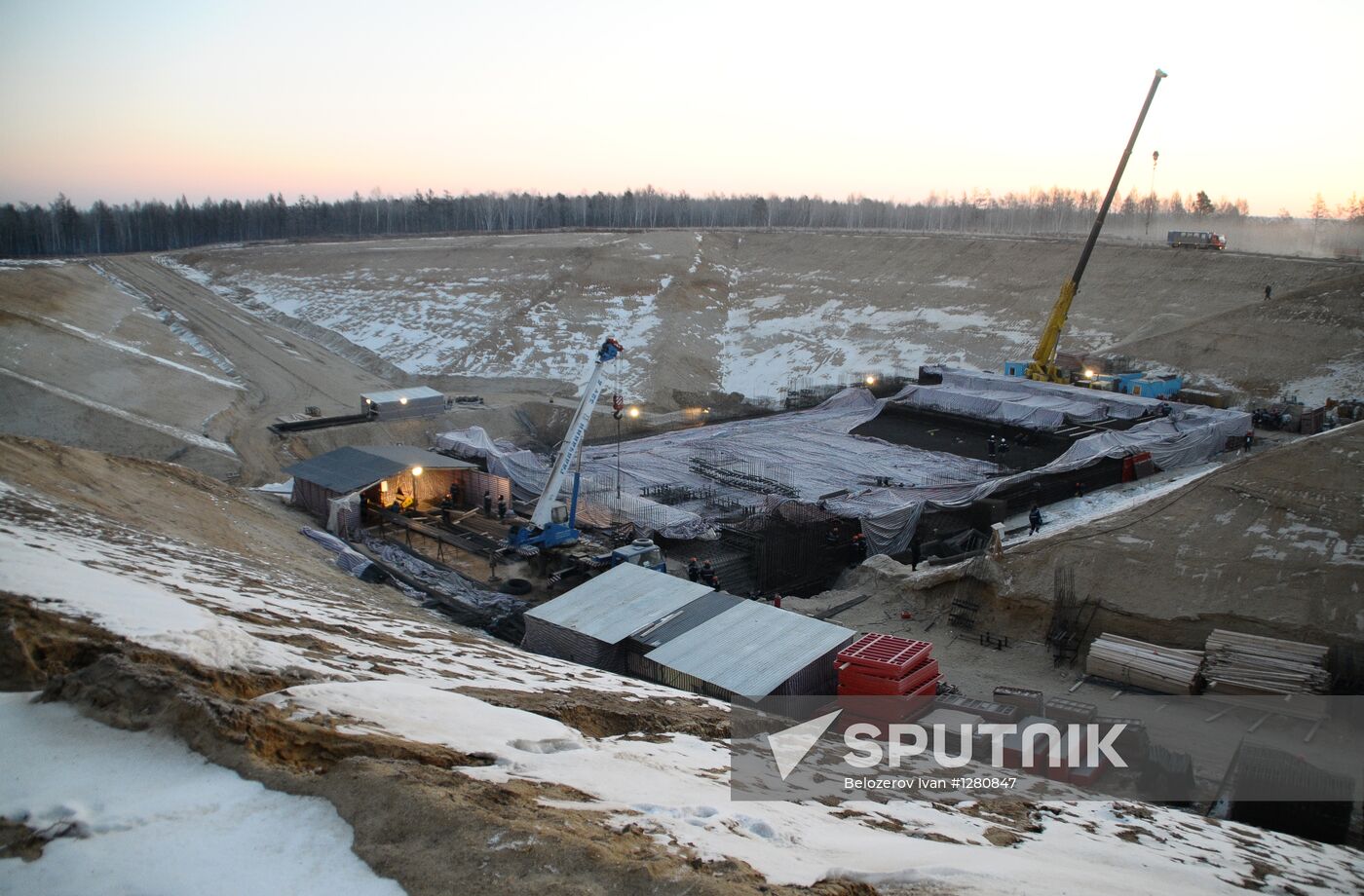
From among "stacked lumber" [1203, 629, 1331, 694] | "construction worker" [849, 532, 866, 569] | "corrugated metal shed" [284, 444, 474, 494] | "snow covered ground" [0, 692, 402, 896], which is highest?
"snow covered ground" [0, 692, 402, 896]

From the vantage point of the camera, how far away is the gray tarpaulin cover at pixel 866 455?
2073 centimetres

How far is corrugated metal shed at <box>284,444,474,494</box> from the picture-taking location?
2062 centimetres

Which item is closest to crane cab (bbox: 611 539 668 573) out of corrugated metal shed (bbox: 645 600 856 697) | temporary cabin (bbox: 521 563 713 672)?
temporary cabin (bbox: 521 563 713 672)

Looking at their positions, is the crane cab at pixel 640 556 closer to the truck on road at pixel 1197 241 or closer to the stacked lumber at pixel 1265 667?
the stacked lumber at pixel 1265 667

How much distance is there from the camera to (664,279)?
2151 inches

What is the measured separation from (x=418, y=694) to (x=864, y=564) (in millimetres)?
11930

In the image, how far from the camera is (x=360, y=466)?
21438 mm

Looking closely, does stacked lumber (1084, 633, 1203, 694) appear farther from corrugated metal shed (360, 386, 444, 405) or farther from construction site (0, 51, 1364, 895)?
corrugated metal shed (360, 386, 444, 405)

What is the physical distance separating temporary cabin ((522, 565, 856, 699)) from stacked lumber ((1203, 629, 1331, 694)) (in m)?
5.28

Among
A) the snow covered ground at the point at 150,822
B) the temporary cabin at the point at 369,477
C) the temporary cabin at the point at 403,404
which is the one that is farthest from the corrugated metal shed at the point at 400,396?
the snow covered ground at the point at 150,822

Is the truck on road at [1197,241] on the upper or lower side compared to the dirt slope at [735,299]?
upper

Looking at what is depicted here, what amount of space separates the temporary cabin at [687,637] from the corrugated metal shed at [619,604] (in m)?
0.02

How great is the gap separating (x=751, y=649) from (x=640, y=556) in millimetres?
5373

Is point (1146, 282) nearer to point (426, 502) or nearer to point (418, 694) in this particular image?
point (426, 502)
